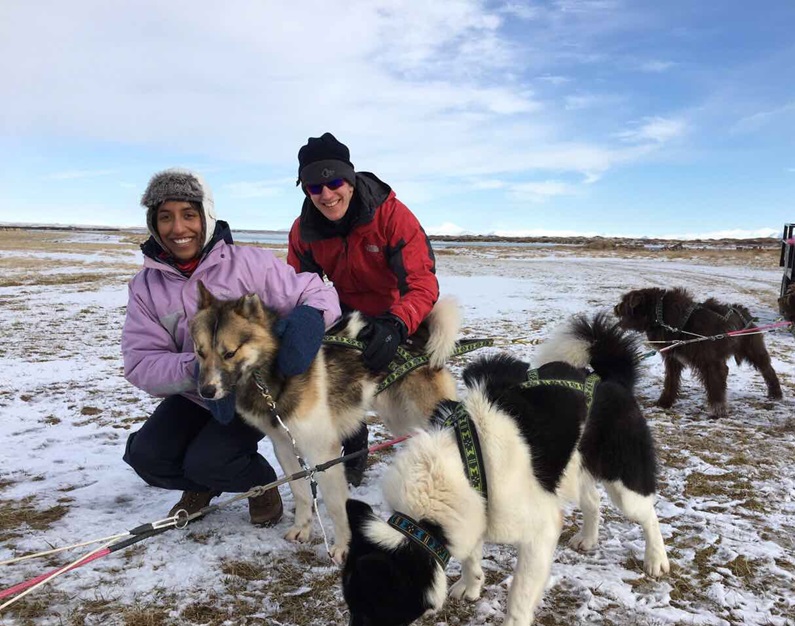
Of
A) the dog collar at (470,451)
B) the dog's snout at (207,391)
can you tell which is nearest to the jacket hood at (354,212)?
the dog's snout at (207,391)

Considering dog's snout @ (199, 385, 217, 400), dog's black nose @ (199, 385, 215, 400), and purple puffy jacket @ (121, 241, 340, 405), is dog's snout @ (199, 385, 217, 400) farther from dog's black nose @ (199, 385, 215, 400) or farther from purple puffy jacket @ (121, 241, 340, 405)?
purple puffy jacket @ (121, 241, 340, 405)

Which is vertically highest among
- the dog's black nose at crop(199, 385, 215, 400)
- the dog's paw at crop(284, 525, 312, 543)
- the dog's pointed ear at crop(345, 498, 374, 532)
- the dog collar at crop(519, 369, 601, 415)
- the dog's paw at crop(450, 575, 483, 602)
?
the dog collar at crop(519, 369, 601, 415)

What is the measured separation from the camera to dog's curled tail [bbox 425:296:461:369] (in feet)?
10.3

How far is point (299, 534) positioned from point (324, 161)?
2197 millimetres

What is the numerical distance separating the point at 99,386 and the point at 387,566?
5051mm

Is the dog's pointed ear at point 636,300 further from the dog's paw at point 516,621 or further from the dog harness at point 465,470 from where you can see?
the dog's paw at point 516,621

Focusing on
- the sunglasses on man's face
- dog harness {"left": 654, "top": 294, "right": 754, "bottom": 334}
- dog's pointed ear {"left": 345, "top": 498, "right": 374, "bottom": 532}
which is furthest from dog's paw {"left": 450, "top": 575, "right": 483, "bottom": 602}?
dog harness {"left": 654, "top": 294, "right": 754, "bottom": 334}

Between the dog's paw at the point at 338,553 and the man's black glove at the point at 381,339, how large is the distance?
0.97 m

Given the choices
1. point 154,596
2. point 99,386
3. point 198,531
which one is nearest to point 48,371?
point 99,386

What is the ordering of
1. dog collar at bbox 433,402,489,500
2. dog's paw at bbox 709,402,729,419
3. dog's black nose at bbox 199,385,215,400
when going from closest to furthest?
dog collar at bbox 433,402,489,500 < dog's black nose at bbox 199,385,215,400 < dog's paw at bbox 709,402,729,419

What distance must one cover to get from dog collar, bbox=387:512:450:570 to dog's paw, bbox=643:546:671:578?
132 centimetres

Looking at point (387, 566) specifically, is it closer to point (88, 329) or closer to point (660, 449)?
point (660, 449)

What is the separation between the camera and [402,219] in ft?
10.8

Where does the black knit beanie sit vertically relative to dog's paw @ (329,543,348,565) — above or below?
above
